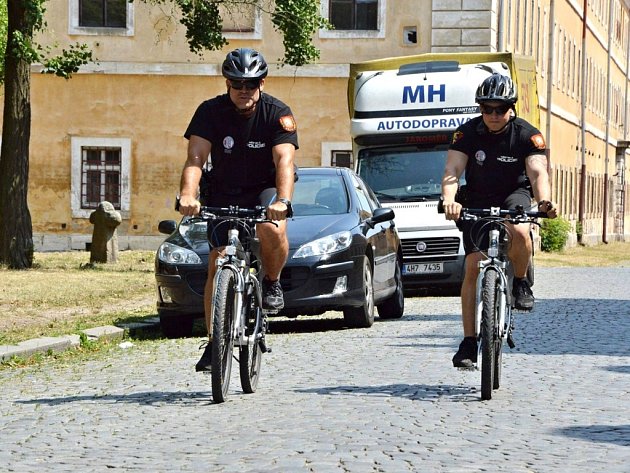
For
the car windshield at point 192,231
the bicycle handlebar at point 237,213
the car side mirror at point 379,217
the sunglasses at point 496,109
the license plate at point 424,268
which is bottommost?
the license plate at point 424,268

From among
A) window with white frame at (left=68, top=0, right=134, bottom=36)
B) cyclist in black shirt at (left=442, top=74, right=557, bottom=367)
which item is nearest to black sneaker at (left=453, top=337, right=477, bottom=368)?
cyclist in black shirt at (left=442, top=74, right=557, bottom=367)

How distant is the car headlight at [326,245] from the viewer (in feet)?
47.4

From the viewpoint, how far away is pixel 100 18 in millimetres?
36719

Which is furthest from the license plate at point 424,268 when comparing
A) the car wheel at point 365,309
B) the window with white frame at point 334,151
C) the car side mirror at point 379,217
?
the window with white frame at point 334,151

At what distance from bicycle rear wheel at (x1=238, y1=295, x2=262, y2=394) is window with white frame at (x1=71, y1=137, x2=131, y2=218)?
27.4 meters

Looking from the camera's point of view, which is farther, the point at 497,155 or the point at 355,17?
the point at 355,17

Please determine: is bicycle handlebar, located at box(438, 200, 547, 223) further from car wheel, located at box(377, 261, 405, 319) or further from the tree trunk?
the tree trunk

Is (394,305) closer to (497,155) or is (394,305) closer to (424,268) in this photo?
(424,268)

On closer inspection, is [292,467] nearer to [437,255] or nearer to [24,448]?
[24,448]

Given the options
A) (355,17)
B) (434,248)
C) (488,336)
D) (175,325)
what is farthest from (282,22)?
(488,336)

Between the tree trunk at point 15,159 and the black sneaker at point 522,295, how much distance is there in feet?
50.5

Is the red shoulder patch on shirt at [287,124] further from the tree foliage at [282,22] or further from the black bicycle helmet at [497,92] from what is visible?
the tree foliage at [282,22]

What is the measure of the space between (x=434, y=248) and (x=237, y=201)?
11.0 metres

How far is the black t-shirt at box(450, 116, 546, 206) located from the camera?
9703mm
